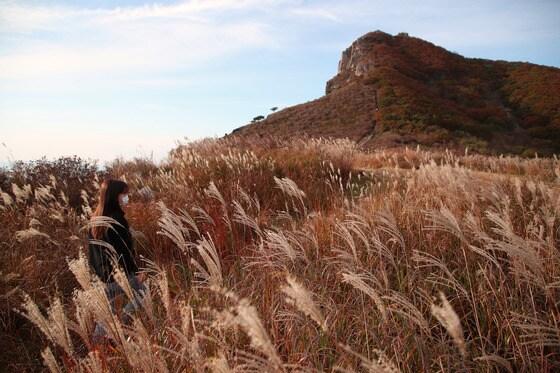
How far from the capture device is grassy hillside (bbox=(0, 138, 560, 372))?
1.57m

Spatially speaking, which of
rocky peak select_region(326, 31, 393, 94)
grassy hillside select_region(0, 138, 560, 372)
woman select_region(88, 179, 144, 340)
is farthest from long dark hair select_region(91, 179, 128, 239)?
rocky peak select_region(326, 31, 393, 94)

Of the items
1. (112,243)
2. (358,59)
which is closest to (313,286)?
(112,243)

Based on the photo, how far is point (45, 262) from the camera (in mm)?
4008

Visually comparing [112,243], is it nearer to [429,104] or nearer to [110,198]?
[110,198]

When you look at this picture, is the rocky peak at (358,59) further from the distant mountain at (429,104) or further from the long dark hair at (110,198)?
the long dark hair at (110,198)

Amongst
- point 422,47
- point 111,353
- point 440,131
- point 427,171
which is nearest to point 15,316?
point 111,353

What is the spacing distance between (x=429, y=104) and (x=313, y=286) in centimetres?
2919

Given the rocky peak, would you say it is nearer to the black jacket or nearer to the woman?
the woman

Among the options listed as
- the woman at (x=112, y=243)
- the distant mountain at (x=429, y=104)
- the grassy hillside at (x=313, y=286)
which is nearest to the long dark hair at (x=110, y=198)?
the woman at (x=112, y=243)

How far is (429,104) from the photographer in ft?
94.1

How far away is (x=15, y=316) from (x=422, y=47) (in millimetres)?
43672

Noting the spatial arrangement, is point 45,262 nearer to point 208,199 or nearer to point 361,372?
point 208,199

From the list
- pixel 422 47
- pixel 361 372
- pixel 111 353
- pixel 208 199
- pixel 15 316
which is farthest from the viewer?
pixel 422 47

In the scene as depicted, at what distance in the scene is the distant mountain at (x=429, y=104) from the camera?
80.9ft
